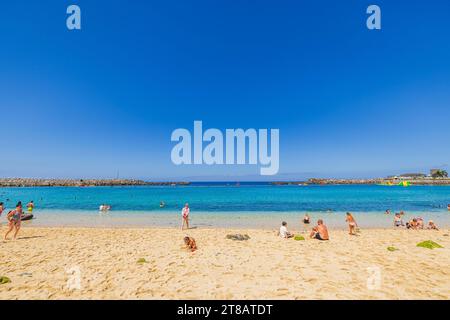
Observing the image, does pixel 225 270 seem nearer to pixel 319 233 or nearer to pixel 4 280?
pixel 4 280

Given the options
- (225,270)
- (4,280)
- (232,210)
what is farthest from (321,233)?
(232,210)

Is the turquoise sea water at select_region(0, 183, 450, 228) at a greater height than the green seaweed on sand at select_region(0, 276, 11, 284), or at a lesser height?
lesser

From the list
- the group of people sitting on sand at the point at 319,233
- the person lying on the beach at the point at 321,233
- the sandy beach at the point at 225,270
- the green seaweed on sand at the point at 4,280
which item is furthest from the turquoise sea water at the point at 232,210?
the green seaweed on sand at the point at 4,280

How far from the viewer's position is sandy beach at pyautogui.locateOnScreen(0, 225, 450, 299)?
6125mm

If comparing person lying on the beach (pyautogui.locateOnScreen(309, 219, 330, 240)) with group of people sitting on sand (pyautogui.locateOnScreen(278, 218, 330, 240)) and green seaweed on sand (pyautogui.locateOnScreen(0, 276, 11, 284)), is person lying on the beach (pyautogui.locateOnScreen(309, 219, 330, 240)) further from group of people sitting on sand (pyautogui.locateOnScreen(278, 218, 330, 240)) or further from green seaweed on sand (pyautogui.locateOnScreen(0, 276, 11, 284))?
green seaweed on sand (pyautogui.locateOnScreen(0, 276, 11, 284))

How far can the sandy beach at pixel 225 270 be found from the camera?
20.1 feet

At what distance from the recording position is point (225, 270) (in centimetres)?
788

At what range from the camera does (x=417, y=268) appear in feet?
26.0

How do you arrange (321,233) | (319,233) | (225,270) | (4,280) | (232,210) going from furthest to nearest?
(232,210) → (319,233) → (321,233) → (225,270) → (4,280)

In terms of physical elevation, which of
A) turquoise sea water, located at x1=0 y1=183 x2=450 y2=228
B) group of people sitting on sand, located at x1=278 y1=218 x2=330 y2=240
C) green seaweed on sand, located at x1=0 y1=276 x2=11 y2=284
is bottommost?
turquoise sea water, located at x1=0 y1=183 x2=450 y2=228

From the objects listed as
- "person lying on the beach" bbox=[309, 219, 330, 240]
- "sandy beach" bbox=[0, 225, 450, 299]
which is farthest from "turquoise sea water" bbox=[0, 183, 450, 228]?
"sandy beach" bbox=[0, 225, 450, 299]

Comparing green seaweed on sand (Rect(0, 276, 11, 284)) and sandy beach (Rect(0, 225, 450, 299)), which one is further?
green seaweed on sand (Rect(0, 276, 11, 284))
